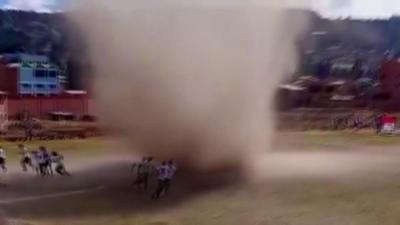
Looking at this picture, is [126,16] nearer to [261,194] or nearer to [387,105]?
[261,194]

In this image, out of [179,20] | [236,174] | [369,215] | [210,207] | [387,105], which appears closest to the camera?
[369,215]

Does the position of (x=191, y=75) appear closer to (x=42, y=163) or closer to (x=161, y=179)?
(x=161, y=179)

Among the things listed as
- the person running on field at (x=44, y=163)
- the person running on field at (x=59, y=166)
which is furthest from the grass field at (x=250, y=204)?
the person running on field at (x=44, y=163)

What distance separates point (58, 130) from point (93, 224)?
62.2ft

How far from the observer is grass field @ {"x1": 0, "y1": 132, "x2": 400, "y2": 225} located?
51.3 ft

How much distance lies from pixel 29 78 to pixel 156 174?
31.6 metres

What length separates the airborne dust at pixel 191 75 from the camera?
21.1m

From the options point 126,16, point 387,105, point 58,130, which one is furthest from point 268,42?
point 387,105

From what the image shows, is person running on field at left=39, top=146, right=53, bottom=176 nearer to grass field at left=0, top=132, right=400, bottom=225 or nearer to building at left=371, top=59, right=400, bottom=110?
grass field at left=0, top=132, right=400, bottom=225

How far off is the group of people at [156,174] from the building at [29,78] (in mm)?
24612

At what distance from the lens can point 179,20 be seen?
21641mm

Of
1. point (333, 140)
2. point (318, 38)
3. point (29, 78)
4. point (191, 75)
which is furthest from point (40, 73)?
point (318, 38)

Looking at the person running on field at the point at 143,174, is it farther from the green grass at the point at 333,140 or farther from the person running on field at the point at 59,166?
the green grass at the point at 333,140

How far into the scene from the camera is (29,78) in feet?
161
